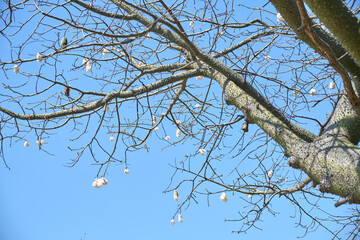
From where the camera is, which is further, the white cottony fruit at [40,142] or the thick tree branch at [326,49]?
the white cottony fruit at [40,142]

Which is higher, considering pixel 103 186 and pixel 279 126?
pixel 103 186

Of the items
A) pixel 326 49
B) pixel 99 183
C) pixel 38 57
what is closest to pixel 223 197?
pixel 99 183

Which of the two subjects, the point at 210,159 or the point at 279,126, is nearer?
the point at 279,126

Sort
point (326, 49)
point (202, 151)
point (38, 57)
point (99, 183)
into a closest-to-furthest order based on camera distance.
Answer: point (326, 49)
point (99, 183)
point (38, 57)
point (202, 151)

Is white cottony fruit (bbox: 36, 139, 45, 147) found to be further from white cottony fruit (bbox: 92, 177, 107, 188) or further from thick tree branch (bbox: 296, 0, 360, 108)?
thick tree branch (bbox: 296, 0, 360, 108)

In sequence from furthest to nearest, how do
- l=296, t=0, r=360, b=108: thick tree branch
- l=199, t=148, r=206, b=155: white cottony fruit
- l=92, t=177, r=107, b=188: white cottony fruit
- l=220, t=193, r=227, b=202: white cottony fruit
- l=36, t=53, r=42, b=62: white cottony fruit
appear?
l=199, t=148, r=206, b=155: white cottony fruit < l=220, t=193, r=227, b=202: white cottony fruit < l=36, t=53, r=42, b=62: white cottony fruit < l=92, t=177, r=107, b=188: white cottony fruit < l=296, t=0, r=360, b=108: thick tree branch

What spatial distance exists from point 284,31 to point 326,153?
4.60 ft

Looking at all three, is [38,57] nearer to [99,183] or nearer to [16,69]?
[16,69]

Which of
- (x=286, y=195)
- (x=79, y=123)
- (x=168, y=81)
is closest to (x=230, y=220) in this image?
(x=286, y=195)

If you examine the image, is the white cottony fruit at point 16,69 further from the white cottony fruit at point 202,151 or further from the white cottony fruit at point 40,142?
the white cottony fruit at point 202,151

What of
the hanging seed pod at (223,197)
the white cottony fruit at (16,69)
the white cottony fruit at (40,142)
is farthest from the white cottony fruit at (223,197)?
the white cottony fruit at (16,69)

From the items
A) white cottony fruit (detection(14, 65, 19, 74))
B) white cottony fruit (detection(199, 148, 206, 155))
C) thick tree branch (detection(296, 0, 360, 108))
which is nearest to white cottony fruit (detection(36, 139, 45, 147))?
white cottony fruit (detection(14, 65, 19, 74))

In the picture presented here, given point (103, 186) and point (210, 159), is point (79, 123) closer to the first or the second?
point (103, 186)

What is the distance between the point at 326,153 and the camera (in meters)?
2.68
